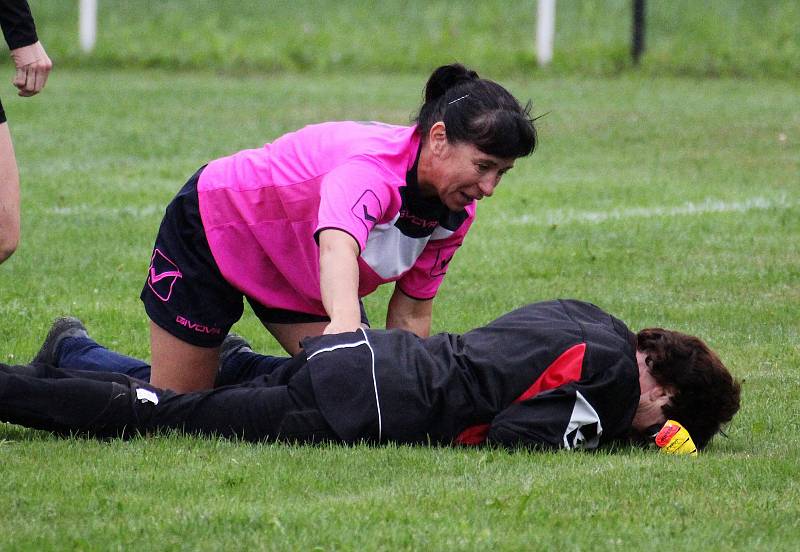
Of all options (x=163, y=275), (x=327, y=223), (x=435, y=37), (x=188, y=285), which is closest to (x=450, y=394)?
(x=327, y=223)

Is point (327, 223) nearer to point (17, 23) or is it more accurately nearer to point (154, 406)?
point (154, 406)

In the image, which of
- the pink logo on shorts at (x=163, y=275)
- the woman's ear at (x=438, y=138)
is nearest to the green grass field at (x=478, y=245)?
the pink logo on shorts at (x=163, y=275)

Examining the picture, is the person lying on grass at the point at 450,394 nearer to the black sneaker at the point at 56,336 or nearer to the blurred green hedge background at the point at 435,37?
the black sneaker at the point at 56,336

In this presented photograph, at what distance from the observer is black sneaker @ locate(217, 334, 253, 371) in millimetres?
5918

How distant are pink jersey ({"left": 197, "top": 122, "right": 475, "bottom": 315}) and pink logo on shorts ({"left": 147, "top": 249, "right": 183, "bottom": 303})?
9.5 inches

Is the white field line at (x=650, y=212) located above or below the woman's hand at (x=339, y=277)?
below

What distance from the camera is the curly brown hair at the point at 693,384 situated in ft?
16.1

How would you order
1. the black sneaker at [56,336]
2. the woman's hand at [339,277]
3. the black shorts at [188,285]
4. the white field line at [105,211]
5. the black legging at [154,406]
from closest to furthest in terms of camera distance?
the woman's hand at [339,277], the black legging at [154,406], the black shorts at [188,285], the black sneaker at [56,336], the white field line at [105,211]

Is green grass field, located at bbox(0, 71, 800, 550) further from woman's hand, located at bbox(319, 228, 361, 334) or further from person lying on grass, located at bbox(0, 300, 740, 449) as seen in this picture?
woman's hand, located at bbox(319, 228, 361, 334)

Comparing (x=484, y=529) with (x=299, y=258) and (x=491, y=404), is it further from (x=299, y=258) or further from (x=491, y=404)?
(x=299, y=258)

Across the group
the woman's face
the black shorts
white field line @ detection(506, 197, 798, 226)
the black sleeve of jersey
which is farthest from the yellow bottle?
white field line @ detection(506, 197, 798, 226)

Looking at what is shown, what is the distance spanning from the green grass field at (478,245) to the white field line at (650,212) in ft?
0.13

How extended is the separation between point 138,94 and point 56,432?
12.5 meters

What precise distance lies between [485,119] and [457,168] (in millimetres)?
198
